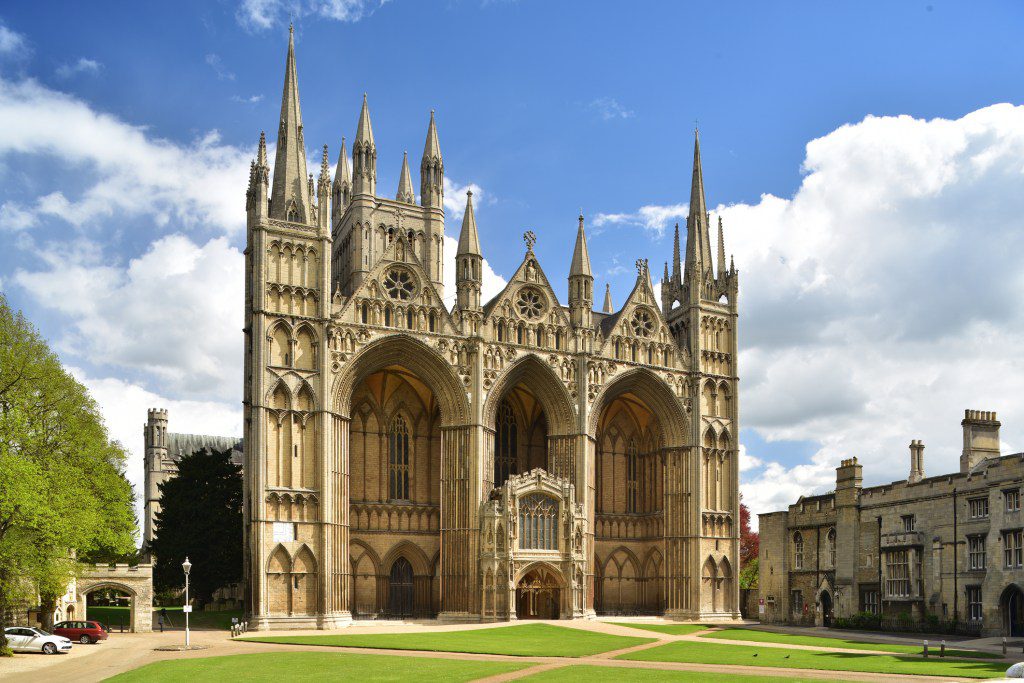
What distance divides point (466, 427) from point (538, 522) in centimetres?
697

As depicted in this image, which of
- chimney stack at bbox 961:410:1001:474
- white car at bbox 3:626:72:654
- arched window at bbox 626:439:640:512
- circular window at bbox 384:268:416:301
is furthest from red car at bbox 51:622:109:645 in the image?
chimney stack at bbox 961:410:1001:474

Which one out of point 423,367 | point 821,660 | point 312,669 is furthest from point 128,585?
point 821,660

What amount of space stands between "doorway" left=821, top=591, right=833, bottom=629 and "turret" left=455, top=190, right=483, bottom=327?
2630cm

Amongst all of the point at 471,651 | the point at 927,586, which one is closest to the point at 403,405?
the point at 471,651

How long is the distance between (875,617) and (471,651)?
2766 cm

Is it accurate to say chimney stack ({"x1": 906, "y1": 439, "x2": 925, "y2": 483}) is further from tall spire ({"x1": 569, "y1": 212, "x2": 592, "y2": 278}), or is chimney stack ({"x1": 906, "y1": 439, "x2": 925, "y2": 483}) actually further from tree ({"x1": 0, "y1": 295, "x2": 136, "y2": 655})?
tree ({"x1": 0, "y1": 295, "x2": 136, "y2": 655})

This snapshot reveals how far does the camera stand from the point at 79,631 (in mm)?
45688

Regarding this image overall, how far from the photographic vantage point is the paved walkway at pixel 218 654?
30.7m

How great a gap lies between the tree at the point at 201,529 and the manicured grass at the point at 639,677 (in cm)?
4045

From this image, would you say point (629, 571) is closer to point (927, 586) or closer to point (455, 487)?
point (455, 487)

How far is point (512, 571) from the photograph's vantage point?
59.0 m

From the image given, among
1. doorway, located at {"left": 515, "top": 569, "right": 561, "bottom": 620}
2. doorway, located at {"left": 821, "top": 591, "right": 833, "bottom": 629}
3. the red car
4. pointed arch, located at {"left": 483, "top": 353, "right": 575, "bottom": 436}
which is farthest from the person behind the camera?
pointed arch, located at {"left": 483, "top": 353, "right": 575, "bottom": 436}

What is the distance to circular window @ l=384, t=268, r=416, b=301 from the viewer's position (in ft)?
199

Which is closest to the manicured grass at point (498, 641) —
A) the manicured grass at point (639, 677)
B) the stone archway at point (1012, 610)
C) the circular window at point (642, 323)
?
the manicured grass at point (639, 677)
